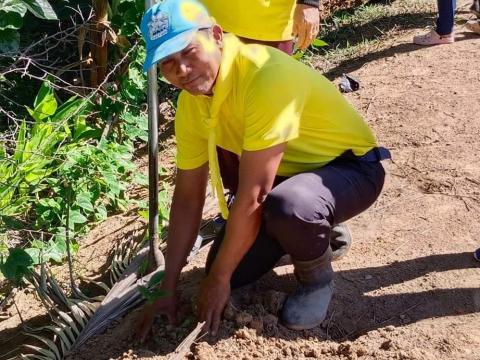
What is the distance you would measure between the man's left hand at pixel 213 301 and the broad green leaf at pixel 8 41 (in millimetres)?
1544

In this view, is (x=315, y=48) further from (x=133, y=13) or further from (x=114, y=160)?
(x=114, y=160)

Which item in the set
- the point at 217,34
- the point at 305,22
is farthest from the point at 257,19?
the point at 217,34

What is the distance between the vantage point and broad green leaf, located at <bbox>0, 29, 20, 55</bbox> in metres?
3.26

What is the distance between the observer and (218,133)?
7.82 ft

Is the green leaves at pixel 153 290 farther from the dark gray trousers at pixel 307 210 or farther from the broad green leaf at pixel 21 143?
the broad green leaf at pixel 21 143

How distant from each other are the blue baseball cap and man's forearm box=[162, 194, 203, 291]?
1.94ft

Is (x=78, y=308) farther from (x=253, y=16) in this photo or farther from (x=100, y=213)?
(x=253, y=16)

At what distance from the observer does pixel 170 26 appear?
2066mm

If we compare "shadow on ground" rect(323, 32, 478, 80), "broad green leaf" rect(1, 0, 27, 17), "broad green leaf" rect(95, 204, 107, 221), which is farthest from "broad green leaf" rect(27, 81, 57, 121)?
"shadow on ground" rect(323, 32, 478, 80)

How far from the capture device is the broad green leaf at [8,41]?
326 cm

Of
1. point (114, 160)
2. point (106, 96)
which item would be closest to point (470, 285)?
point (114, 160)

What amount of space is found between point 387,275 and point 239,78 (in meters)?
1.01

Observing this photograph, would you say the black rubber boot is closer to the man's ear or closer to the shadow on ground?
the man's ear

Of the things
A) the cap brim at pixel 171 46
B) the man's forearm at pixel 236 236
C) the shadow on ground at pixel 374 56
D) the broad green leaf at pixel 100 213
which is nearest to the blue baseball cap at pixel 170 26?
the cap brim at pixel 171 46
